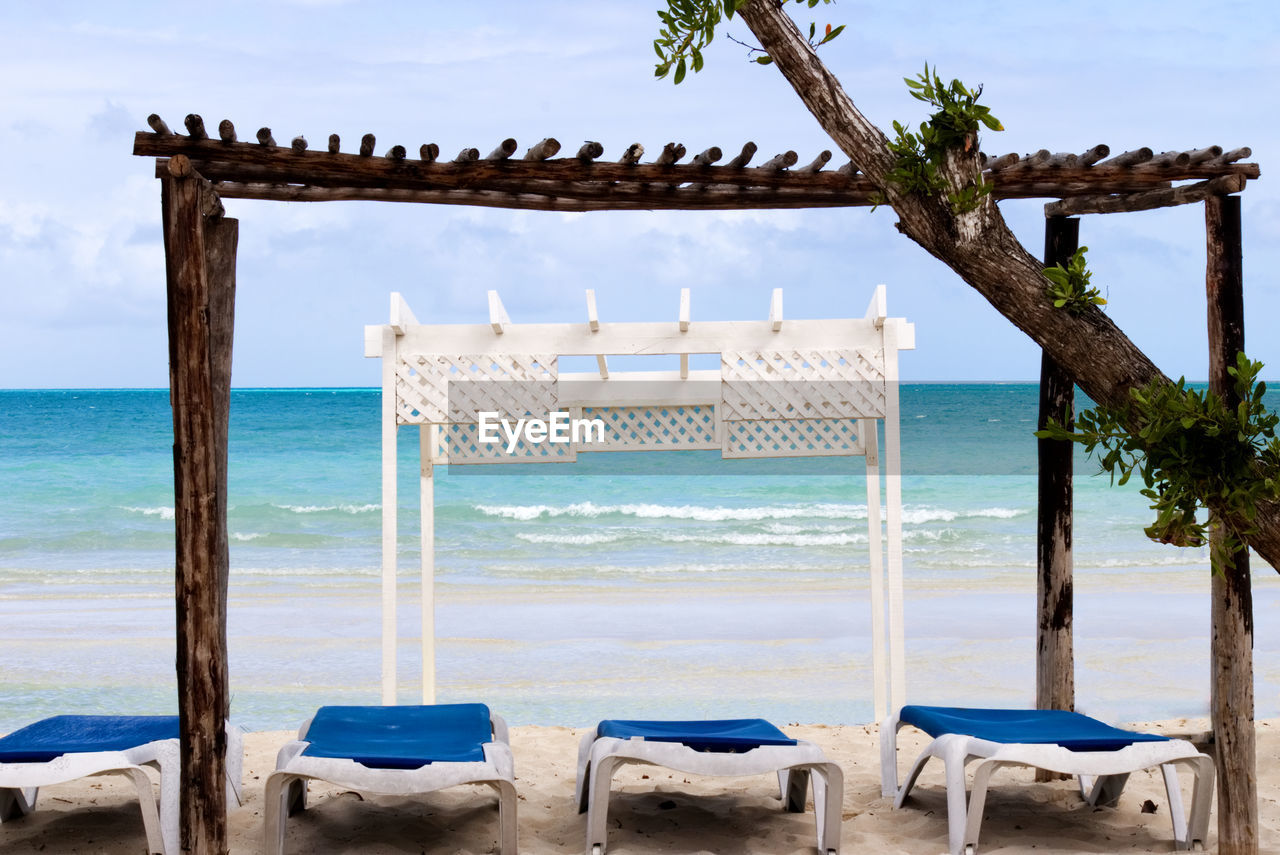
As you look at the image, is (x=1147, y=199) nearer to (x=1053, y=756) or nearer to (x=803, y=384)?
(x=803, y=384)

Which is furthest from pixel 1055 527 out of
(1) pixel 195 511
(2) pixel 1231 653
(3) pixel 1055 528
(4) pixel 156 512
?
(4) pixel 156 512

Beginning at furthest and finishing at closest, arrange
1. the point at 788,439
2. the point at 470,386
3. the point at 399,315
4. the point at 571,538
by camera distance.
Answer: the point at 571,538 → the point at 788,439 → the point at 470,386 → the point at 399,315

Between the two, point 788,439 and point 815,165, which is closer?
point 815,165

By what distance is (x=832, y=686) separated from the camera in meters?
7.54

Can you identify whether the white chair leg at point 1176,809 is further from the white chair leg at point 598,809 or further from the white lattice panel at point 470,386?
the white lattice panel at point 470,386

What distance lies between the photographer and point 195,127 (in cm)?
318

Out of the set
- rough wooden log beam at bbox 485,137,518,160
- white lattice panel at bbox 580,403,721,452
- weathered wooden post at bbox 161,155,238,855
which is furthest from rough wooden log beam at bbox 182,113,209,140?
white lattice panel at bbox 580,403,721,452

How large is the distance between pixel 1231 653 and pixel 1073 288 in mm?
1301

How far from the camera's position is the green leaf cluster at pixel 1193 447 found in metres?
2.97


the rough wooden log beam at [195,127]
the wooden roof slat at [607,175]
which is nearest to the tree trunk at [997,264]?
the wooden roof slat at [607,175]

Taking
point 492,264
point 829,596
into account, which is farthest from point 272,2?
point 829,596

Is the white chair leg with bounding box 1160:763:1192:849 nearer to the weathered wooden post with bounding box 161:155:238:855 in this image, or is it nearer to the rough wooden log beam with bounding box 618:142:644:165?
the rough wooden log beam with bounding box 618:142:644:165

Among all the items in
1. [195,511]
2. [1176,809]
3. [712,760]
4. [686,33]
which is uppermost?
[686,33]

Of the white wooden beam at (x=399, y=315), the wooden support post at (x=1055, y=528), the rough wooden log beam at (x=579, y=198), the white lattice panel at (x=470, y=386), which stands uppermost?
the rough wooden log beam at (x=579, y=198)
